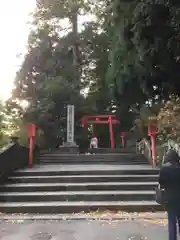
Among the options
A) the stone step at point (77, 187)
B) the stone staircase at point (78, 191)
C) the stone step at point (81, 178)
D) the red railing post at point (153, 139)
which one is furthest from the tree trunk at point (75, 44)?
the stone step at point (77, 187)

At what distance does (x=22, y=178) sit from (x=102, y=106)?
42.4 ft

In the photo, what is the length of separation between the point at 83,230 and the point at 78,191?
2.59m

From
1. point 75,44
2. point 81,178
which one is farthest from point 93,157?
point 75,44

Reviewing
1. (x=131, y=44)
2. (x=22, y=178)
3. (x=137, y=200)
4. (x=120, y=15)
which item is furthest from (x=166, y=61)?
(x=22, y=178)

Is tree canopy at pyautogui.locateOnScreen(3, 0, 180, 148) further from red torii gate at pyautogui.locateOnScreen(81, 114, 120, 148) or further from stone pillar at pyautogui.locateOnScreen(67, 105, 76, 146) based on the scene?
stone pillar at pyautogui.locateOnScreen(67, 105, 76, 146)

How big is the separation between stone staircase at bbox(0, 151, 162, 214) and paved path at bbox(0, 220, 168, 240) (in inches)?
35.2

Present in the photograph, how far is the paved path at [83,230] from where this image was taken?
5.52 metres

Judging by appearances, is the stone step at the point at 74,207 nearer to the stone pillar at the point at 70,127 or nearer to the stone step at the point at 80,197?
the stone step at the point at 80,197

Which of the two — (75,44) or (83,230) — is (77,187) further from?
(75,44)

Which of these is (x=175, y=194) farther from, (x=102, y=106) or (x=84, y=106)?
(x=102, y=106)

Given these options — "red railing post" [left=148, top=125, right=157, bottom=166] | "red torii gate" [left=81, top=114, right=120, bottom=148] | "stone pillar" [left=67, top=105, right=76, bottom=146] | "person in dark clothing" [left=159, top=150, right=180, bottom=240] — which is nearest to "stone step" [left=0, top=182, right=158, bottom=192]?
"red railing post" [left=148, top=125, right=157, bottom=166]

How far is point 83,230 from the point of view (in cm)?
596

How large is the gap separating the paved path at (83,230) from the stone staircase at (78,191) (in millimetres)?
893

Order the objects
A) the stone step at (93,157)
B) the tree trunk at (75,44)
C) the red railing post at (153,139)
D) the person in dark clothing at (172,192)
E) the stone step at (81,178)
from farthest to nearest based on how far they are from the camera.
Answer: the tree trunk at (75,44), the stone step at (93,157), the red railing post at (153,139), the stone step at (81,178), the person in dark clothing at (172,192)
